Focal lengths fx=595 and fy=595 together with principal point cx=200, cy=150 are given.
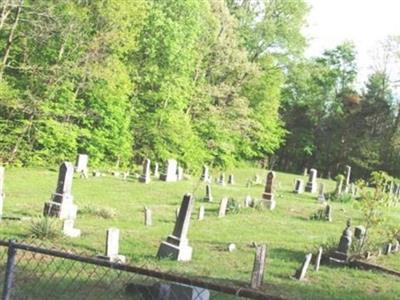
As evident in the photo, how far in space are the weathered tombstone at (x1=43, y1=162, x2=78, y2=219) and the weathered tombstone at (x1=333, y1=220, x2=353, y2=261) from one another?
6.64 metres

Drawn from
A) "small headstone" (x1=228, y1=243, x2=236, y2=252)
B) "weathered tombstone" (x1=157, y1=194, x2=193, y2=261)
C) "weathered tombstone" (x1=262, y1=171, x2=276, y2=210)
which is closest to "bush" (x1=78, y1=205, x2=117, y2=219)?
"small headstone" (x1=228, y1=243, x2=236, y2=252)

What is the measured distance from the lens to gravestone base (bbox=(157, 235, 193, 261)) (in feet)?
37.9

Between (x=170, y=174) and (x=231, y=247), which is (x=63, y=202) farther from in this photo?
(x=170, y=174)

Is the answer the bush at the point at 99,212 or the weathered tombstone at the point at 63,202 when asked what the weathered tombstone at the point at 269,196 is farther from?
the weathered tombstone at the point at 63,202

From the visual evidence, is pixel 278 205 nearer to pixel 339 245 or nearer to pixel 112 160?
pixel 339 245

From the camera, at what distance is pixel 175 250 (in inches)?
456

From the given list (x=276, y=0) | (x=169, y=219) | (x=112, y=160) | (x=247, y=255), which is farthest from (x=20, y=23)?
(x=276, y=0)

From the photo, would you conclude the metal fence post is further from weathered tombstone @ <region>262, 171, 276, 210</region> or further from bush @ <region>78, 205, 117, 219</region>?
weathered tombstone @ <region>262, 171, 276, 210</region>

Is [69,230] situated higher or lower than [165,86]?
lower

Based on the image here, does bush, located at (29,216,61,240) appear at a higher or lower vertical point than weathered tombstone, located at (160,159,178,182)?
lower

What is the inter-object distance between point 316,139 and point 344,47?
9629 millimetres

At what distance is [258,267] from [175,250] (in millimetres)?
2569

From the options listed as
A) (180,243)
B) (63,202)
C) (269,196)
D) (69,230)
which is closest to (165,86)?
(269,196)

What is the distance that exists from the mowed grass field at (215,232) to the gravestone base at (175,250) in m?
0.20
